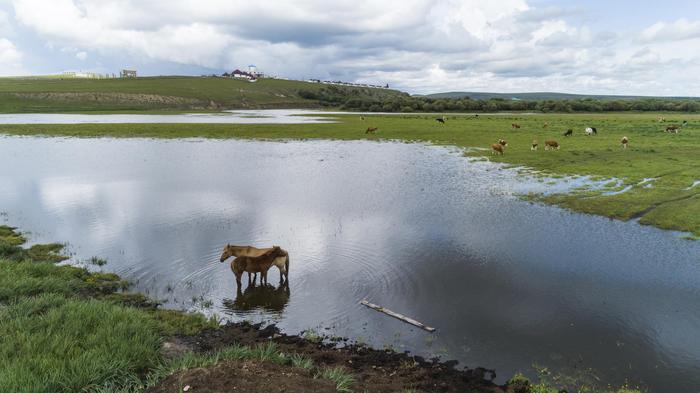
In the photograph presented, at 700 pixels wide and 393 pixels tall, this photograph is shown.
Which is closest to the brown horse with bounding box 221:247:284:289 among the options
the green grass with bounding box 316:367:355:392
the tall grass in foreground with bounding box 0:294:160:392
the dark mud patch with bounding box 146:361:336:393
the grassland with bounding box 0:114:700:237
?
the tall grass in foreground with bounding box 0:294:160:392

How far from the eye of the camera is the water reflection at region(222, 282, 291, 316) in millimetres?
13766

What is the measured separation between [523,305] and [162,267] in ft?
44.3

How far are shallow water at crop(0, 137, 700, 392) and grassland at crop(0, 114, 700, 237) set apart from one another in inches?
121

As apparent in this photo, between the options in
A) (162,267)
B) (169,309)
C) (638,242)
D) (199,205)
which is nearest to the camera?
(169,309)

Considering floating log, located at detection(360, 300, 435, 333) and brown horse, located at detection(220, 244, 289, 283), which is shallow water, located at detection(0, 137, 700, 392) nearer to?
floating log, located at detection(360, 300, 435, 333)

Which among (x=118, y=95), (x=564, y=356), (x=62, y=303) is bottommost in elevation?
(x=564, y=356)

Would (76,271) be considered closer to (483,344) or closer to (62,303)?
(62,303)

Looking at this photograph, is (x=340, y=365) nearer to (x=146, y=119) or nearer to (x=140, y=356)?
(x=140, y=356)

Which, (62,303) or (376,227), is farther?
(376,227)

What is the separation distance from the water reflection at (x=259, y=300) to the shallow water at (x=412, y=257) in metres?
0.07

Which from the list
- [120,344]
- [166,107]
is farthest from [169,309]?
[166,107]

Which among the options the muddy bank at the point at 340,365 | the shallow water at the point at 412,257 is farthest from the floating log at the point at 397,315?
the muddy bank at the point at 340,365

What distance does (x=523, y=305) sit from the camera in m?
14.1

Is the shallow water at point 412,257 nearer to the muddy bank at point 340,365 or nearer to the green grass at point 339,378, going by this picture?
the muddy bank at point 340,365
